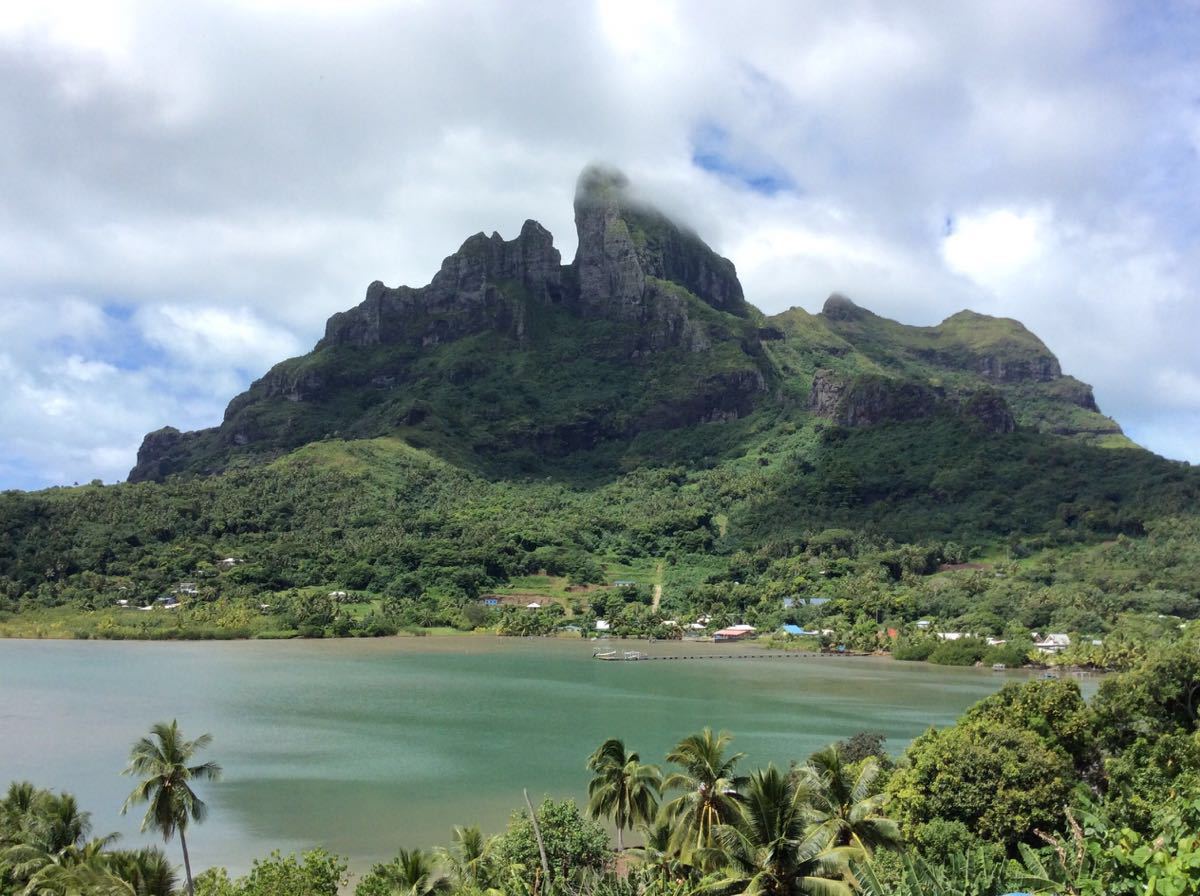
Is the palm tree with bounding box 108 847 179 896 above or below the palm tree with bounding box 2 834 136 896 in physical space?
below

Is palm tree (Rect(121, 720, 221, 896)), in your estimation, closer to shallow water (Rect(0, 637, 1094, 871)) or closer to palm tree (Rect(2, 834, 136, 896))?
palm tree (Rect(2, 834, 136, 896))

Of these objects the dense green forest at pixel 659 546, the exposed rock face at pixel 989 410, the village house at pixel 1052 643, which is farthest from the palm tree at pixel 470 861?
the exposed rock face at pixel 989 410

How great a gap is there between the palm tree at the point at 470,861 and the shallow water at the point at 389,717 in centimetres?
771

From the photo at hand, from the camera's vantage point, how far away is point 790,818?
18.1 meters

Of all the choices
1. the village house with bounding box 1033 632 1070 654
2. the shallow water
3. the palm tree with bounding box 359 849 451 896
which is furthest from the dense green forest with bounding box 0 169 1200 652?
the palm tree with bounding box 359 849 451 896

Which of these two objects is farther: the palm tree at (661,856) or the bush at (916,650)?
the bush at (916,650)

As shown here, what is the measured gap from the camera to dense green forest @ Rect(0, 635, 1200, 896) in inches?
704

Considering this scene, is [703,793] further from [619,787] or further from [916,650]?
[916,650]

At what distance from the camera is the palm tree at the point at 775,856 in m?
17.1

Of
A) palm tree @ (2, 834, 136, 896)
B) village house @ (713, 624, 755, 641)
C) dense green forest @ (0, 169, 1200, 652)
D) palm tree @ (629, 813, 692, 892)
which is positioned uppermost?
dense green forest @ (0, 169, 1200, 652)

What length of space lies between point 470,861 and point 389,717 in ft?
136

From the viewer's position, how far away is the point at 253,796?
4531 centimetres

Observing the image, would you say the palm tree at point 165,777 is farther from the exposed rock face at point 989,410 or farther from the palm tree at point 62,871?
the exposed rock face at point 989,410

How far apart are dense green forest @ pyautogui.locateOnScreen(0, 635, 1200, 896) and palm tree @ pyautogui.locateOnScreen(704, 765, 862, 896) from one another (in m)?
0.04
